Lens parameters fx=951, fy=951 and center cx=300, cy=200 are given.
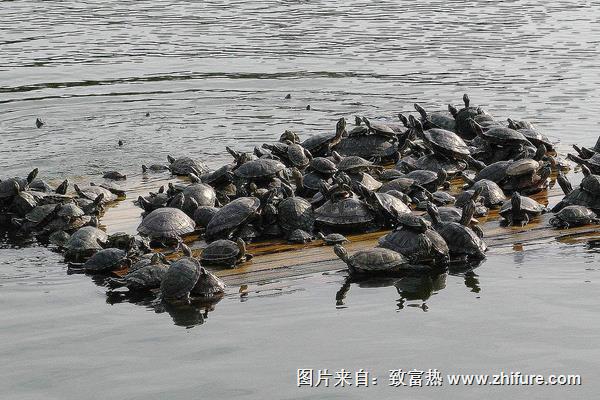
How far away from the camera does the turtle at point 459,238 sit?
10.4 m

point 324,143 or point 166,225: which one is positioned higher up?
point 166,225

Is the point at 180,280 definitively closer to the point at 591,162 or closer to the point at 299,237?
the point at 299,237

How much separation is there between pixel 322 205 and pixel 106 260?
270 centimetres

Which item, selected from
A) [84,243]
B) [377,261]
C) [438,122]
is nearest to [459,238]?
[377,261]

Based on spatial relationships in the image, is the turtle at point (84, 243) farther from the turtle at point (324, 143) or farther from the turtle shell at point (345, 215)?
the turtle at point (324, 143)

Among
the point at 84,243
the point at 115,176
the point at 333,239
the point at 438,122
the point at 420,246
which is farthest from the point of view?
the point at 438,122

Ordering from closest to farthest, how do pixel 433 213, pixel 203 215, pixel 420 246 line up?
pixel 420 246
pixel 433 213
pixel 203 215

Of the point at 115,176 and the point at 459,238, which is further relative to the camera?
the point at 115,176

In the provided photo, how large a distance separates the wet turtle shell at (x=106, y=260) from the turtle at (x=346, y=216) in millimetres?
2347

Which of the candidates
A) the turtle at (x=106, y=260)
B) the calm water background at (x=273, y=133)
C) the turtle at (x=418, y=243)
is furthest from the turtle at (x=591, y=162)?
the turtle at (x=106, y=260)

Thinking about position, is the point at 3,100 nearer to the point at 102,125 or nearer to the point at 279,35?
the point at 102,125

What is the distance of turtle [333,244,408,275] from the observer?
10070 mm

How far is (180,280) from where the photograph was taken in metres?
9.43

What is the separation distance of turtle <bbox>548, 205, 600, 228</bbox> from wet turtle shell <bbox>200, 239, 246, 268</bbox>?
384 cm
